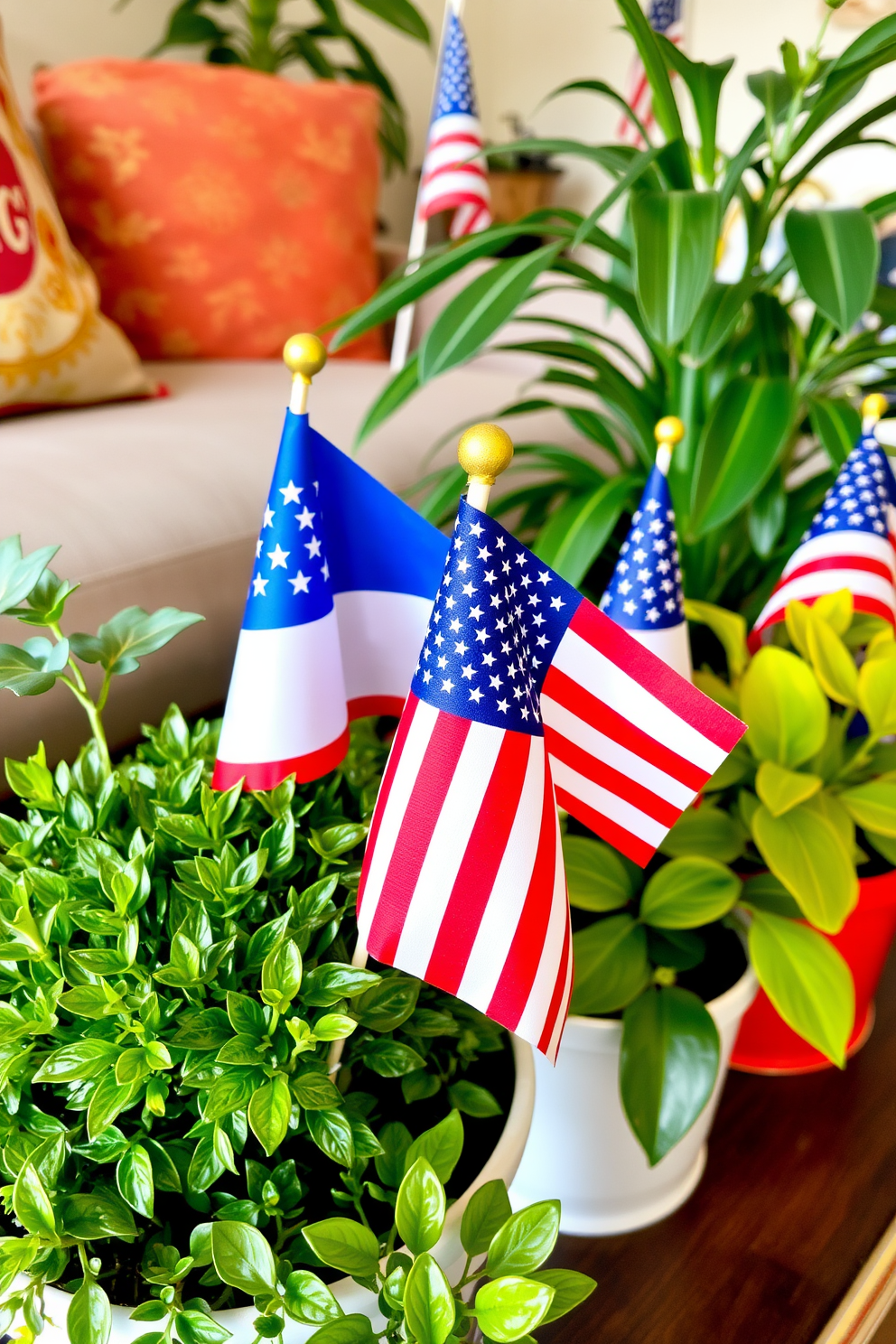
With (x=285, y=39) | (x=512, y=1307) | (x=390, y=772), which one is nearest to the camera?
(x=512, y=1307)

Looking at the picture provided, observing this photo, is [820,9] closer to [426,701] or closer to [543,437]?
[543,437]

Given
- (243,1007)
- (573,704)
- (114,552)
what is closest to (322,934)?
(243,1007)

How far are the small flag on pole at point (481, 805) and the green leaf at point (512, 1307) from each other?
0.12 m

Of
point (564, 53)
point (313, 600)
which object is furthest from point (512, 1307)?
point (564, 53)

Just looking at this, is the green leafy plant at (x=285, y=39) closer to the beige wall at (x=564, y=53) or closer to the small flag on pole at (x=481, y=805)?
the beige wall at (x=564, y=53)

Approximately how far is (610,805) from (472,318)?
468 mm

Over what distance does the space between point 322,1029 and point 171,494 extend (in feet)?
2.42

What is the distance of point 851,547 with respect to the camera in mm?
814

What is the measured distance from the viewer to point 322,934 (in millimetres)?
563

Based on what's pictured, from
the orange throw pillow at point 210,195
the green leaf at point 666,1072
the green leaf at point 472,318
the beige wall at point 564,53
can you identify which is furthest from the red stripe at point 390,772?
the beige wall at point 564,53

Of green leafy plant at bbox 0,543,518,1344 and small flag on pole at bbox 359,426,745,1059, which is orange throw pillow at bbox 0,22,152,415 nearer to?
green leafy plant at bbox 0,543,518,1344

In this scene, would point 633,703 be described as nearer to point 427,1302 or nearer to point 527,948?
point 527,948

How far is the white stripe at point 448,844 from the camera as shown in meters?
0.47

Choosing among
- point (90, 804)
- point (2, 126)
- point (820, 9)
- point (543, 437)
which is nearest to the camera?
point (90, 804)
